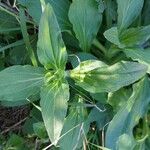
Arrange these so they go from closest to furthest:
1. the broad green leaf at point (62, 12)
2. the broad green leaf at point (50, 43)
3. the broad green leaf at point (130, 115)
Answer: the broad green leaf at point (50, 43), the broad green leaf at point (130, 115), the broad green leaf at point (62, 12)

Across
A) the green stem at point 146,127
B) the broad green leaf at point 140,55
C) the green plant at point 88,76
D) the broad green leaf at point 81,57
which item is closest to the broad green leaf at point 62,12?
the green plant at point 88,76

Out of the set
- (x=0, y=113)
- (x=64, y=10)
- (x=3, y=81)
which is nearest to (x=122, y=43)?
(x=64, y=10)

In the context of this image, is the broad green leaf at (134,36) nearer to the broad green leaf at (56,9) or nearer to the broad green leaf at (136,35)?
the broad green leaf at (136,35)

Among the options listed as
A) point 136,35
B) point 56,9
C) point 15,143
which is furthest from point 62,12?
point 15,143

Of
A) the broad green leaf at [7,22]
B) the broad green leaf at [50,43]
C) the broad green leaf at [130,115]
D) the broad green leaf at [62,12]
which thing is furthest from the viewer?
the broad green leaf at [7,22]

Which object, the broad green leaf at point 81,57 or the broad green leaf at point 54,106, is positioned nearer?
the broad green leaf at point 54,106

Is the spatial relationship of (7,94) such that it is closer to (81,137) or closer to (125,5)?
(81,137)

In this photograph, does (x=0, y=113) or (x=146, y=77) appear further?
(x=0, y=113)
